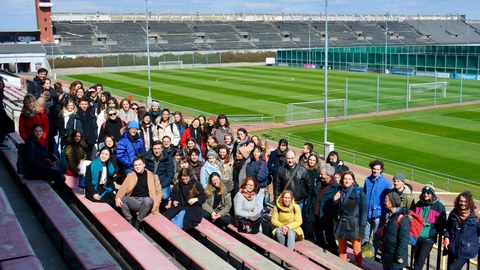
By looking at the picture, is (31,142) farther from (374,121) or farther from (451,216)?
(374,121)

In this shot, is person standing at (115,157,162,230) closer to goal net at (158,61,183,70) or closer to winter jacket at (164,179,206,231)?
winter jacket at (164,179,206,231)

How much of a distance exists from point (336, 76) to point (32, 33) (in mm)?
51052

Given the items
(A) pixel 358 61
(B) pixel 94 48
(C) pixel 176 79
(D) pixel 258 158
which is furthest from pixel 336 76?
(D) pixel 258 158

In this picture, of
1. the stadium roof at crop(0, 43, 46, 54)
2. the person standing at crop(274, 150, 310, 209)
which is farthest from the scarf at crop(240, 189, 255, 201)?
the stadium roof at crop(0, 43, 46, 54)

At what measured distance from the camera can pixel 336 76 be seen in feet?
191

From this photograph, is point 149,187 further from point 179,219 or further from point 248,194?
point 248,194

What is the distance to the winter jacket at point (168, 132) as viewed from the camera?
1245 cm

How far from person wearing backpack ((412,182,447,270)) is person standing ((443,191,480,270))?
0.53 feet

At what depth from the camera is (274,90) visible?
46406mm

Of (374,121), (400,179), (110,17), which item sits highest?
(110,17)

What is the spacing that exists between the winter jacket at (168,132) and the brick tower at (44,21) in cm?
7518

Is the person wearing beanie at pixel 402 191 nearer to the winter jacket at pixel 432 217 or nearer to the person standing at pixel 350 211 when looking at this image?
the winter jacket at pixel 432 217


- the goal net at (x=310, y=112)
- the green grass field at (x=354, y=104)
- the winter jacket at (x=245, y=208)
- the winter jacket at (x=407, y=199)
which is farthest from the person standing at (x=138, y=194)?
the goal net at (x=310, y=112)

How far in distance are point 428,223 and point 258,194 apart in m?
2.63
